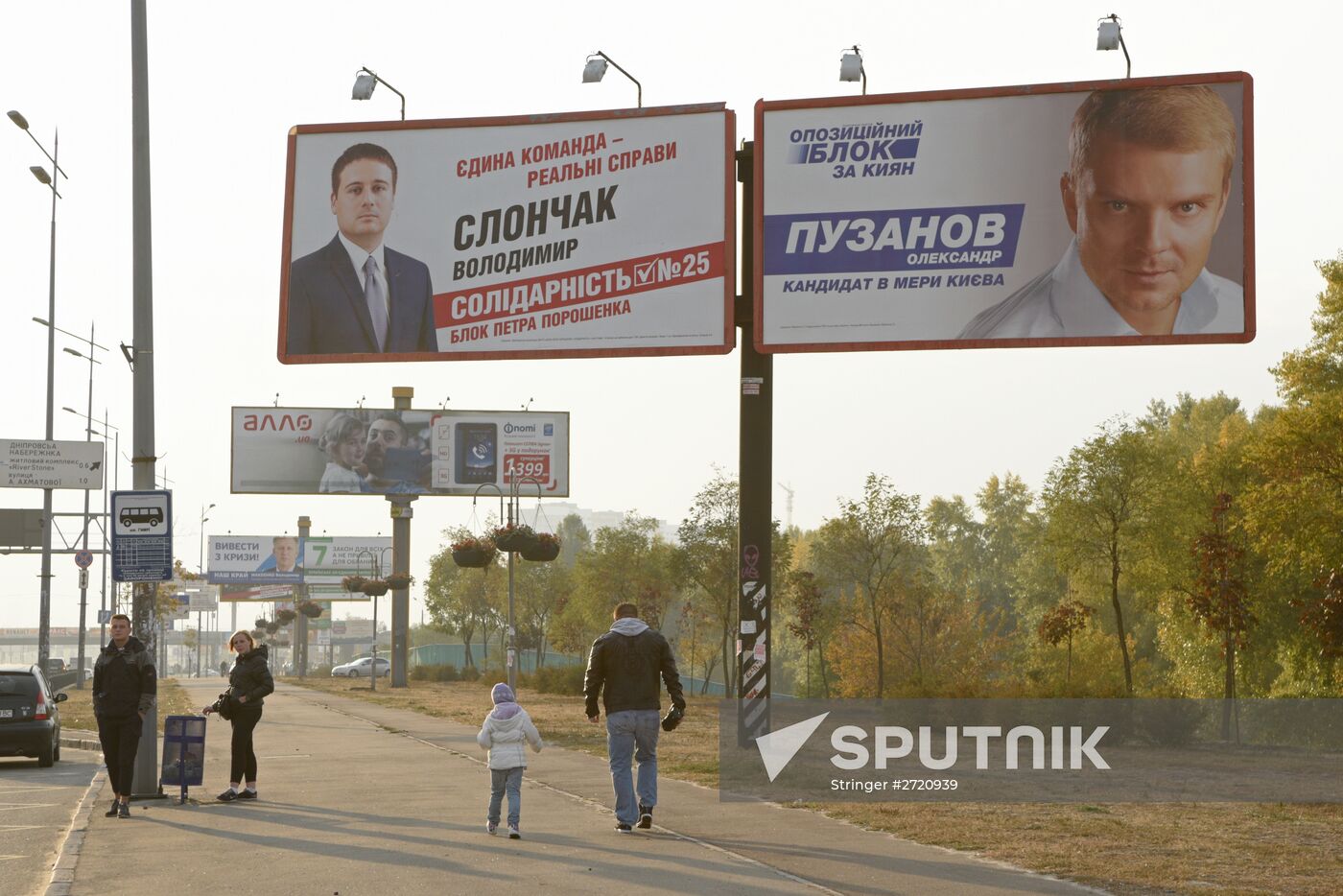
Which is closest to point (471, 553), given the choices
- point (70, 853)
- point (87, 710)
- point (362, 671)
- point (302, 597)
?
point (87, 710)

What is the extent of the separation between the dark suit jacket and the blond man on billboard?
7.18 meters

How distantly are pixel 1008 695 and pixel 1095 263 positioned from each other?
9.35 meters

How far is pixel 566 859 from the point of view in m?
11.0

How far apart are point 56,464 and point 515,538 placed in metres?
32.8

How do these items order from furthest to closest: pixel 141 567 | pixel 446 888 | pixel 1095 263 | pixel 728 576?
pixel 728 576, pixel 1095 263, pixel 141 567, pixel 446 888

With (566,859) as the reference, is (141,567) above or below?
above

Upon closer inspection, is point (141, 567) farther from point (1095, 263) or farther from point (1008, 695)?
point (1008, 695)

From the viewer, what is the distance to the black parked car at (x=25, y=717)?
73.5 ft

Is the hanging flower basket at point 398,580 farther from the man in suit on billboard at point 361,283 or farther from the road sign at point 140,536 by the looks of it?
the road sign at point 140,536

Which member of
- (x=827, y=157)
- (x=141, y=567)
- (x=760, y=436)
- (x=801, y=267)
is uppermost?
(x=827, y=157)

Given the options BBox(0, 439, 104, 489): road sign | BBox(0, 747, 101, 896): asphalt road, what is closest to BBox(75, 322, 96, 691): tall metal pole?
BBox(0, 439, 104, 489): road sign

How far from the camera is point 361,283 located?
2106 cm

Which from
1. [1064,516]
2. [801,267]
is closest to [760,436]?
[801,267]

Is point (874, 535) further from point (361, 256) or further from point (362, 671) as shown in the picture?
point (362, 671)
